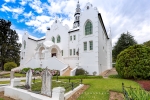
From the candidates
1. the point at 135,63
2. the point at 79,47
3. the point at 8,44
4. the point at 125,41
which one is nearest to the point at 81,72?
the point at 79,47

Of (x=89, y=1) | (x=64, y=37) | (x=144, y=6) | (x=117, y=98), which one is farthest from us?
(x=64, y=37)

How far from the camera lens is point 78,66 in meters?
18.7

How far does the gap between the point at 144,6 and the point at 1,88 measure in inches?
685

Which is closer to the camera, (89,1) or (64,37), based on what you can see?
(89,1)

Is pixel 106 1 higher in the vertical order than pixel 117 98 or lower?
higher

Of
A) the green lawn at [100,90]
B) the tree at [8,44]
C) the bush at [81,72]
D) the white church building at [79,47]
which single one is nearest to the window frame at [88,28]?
the white church building at [79,47]

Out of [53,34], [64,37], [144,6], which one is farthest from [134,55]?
[53,34]

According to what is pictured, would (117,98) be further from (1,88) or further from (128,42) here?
(128,42)

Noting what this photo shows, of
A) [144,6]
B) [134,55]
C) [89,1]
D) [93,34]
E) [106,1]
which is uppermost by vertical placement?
[89,1]

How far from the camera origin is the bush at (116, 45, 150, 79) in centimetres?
1223

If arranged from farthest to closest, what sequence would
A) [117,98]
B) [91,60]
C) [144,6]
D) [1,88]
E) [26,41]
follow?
[26,41] → [91,60] → [144,6] → [1,88] → [117,98]

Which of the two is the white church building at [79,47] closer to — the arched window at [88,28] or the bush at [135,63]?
the arched window at [88,28]

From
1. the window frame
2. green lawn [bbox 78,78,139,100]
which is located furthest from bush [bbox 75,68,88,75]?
green lawn [bbox 78,78,139,100]

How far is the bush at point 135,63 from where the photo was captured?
12.2 metres
